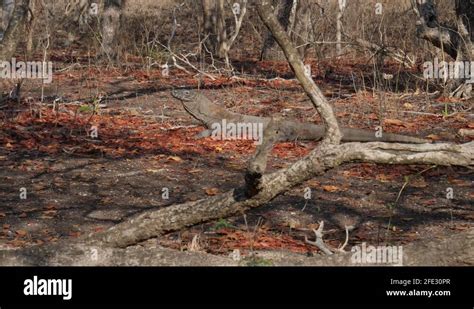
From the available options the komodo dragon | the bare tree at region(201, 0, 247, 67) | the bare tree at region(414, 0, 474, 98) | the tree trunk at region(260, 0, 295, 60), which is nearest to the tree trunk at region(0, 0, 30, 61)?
the komodo dragon

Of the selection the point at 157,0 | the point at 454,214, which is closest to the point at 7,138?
the point at 454,214

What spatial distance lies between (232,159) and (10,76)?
4842 millimetres

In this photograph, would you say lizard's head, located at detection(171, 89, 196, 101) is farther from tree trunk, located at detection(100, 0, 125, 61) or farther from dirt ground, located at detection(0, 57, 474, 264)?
tree trunk, located at detection(100, 0, 125, 61)

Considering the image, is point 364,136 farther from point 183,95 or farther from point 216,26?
point 216,26

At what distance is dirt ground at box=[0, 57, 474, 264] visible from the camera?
7.36 meters

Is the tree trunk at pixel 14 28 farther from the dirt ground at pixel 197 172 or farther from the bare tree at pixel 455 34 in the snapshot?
the bare tree at pixel 455 34

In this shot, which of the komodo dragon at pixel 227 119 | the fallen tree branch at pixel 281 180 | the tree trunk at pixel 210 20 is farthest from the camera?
the tree trunk at pixel 210 20

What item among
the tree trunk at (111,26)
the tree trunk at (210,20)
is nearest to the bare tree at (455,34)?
the tree trunk at (111,26)

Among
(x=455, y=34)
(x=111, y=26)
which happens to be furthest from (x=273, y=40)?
(x=455, y=34)

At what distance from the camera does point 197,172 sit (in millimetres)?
9484

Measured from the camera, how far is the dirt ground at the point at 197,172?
736 cm

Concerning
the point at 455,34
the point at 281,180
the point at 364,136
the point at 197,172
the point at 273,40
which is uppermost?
the point at 455,34

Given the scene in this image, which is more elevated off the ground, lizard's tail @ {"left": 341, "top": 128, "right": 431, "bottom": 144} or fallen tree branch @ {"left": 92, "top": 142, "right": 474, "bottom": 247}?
fallen tree branch @ {"left": 92, "top": 142, "right": 474, "bottom": 247}

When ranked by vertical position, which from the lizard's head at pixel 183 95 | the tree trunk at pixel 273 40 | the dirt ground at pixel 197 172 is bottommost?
the dirt ground at pixel 197 172
